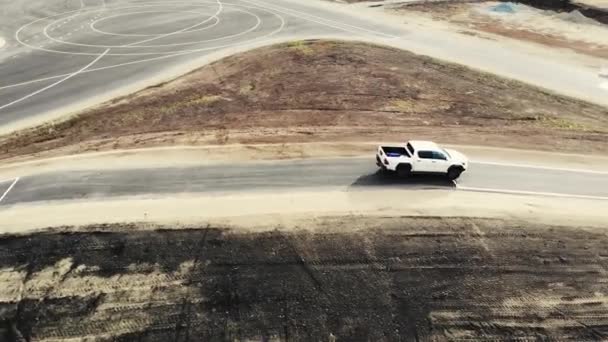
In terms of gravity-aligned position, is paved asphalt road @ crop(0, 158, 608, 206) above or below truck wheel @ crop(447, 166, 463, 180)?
below

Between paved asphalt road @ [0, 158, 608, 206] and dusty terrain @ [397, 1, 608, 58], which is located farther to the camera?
dusty terrain @ [397, 1, 608, 58]

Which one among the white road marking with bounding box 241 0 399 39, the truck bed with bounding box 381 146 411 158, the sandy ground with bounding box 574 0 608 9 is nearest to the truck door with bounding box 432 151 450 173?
the truck bed with bounding box 381 146 411 158

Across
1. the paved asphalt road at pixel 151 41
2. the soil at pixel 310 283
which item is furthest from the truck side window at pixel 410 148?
the paved asphalt road at pixel 151 41

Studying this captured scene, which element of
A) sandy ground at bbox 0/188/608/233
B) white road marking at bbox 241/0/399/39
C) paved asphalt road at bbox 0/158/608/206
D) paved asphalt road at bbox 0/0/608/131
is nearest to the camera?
sandy ground at bbox 0/188/608/233

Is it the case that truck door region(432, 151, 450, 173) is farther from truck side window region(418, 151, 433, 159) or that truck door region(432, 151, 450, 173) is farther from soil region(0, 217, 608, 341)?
soil region(0, 217, 608, 341)

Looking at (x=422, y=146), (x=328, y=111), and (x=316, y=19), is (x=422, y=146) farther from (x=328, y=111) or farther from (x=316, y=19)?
(x=316, y=19)

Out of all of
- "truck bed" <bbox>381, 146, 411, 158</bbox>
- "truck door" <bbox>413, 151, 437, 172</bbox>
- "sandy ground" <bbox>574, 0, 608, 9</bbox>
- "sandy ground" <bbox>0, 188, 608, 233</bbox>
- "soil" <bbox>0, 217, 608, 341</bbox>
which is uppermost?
"sandy ground" <bbox>574, 0, 608, 9</bbox>

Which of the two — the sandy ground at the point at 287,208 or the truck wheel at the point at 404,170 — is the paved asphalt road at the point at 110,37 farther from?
the truck wheel at the point at 404,170
